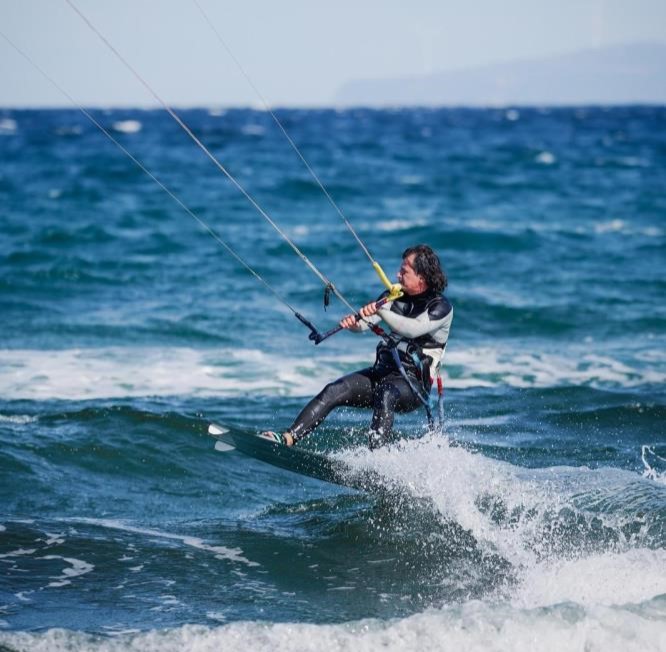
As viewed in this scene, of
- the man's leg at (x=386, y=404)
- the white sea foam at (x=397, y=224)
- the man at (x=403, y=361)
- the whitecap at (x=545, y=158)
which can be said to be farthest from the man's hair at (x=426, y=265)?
the whitecap at (x=545, y=158)

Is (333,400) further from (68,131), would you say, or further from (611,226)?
(68,131)

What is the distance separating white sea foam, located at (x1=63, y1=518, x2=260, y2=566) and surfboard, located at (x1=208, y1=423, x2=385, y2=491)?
78cm

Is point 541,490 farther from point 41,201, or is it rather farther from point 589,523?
point 41,201

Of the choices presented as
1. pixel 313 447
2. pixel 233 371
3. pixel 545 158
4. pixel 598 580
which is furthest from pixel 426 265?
pixel 545 158

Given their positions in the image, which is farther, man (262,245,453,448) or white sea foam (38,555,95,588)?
man (262,245,453,448)

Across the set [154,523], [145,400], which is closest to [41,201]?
[145,400]

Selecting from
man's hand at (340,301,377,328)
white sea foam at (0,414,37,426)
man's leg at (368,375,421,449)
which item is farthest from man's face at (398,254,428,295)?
white sea foam at (0,414,37,426)

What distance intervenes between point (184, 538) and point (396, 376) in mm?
2201

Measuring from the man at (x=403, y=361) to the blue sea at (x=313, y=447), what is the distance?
0.38 metres

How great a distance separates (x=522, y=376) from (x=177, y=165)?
32622 mm

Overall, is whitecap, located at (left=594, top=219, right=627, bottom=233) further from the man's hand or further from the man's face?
the man's hand

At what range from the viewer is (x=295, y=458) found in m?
8.89

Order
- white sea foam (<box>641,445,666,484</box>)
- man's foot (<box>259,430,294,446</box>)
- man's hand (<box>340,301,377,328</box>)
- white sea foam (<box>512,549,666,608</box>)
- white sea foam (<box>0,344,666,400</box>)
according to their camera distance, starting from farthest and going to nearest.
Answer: white sea foam (<box>0,344,666,400</box>) → white sea foam (<box>641,445,666,484</box>) → man's foot (<box>259,430,294,446</box>) → man's hand (<box>340,301,377,328</box>) → white sea foam (<box>512,549,666,608</box>)

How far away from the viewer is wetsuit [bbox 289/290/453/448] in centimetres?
884
